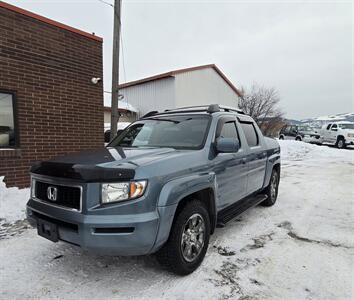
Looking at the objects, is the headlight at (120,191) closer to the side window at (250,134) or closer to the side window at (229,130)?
the side window at (229,130)

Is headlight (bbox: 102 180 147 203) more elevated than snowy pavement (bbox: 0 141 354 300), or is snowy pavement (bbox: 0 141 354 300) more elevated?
headlight (bbox: 102 180 147 203)

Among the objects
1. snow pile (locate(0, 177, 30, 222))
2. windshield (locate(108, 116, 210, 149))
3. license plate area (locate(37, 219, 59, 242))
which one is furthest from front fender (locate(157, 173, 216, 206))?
snow pile (locate(0, 177, 30, 222))

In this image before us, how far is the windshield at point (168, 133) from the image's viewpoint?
3.61 meters

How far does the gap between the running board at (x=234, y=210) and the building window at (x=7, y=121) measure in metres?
4.89

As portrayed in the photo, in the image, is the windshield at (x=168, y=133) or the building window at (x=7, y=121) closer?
the windshield at (x=168, y=133)

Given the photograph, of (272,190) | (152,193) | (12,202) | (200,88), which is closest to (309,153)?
(200,88)

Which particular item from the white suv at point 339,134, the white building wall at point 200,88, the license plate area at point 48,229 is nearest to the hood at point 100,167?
the license plate area at point 48,229

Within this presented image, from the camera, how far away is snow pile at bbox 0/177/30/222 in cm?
477

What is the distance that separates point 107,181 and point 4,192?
4.15m

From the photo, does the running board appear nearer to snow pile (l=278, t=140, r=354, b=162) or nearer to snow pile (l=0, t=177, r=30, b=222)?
snow pile (l=0, t=177, r=30, b=222)

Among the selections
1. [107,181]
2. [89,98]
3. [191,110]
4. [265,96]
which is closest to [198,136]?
[191,110]

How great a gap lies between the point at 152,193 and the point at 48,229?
3.87 feet

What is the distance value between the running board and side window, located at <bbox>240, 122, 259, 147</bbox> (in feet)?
3.09

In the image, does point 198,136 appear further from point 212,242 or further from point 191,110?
point 212,242
